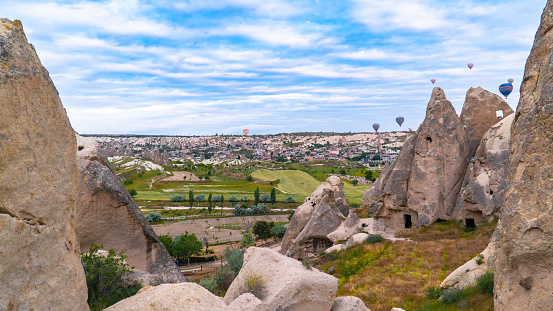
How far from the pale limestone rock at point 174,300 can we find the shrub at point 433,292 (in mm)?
9958

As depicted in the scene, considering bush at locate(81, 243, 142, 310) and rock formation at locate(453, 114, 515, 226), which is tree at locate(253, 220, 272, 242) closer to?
rock formation at locate(453, 114, 515, 226)

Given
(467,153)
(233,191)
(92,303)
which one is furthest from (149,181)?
(92,303)

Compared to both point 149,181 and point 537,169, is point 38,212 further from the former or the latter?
point 149,181

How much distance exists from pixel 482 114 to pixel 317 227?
53.4ft

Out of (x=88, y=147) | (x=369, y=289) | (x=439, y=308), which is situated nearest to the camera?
(x=88, y=147)

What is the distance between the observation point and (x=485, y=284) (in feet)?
37.8

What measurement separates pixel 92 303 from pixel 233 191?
319 feet

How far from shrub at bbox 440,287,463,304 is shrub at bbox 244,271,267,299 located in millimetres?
7272

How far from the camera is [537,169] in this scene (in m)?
6.43

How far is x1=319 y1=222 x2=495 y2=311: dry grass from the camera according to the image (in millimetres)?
14352

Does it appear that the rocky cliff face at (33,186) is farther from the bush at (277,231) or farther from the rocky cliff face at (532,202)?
the bush at (277,231)

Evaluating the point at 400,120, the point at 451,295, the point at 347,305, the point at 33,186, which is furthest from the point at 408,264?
the point at 400,120

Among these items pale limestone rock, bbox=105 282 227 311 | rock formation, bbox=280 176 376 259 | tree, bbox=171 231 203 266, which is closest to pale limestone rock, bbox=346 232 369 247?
rock formation, bbox=280 176 376 259

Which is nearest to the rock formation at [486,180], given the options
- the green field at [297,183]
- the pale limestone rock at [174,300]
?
the pale limestone rock at [174,300]
